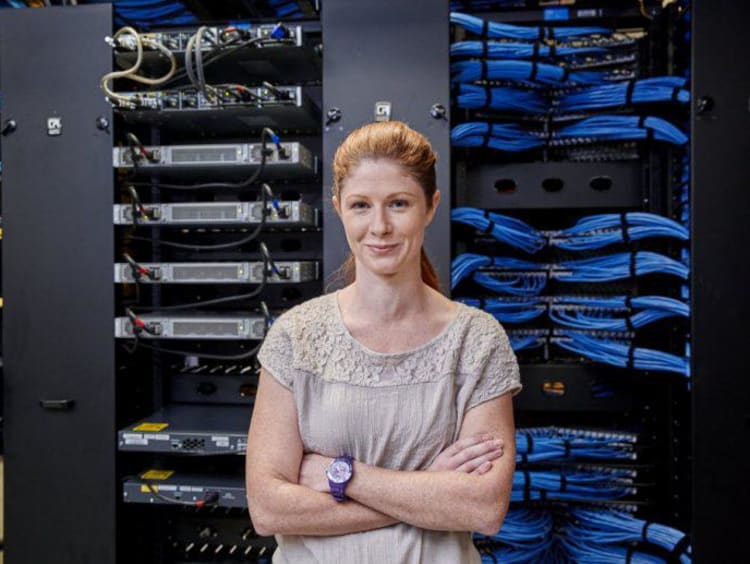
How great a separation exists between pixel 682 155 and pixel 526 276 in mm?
588

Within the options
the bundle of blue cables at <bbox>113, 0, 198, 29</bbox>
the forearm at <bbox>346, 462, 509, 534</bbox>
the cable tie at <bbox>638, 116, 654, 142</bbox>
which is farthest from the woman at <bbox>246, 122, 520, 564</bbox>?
the bundle of blue cables at <bbox>113, 0, 198, 29</bbox>

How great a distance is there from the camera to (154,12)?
7.09ft

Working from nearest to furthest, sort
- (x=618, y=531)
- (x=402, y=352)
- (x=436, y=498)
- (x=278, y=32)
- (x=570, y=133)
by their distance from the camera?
1. (x=436, y=498)
2. (x=402, y=352)
3. (x=278, y=32)
4. (x=618, y=531)
5. (x=570, y=133)

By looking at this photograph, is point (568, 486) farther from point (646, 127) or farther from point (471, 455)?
point (646, 127)

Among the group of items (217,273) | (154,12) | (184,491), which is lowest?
(184,491)

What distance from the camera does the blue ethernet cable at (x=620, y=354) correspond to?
1.70 meters

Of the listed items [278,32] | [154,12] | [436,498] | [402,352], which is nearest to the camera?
[436,498]

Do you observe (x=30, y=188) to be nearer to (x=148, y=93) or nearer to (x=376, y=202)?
(x=148, y=93)

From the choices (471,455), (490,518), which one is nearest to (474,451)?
(471,455)

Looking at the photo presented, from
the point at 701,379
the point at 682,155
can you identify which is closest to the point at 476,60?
the point at 682,155

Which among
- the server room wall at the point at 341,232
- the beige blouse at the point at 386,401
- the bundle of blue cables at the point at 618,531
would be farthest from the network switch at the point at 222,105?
the bundle of blue cables at the point at 618,531

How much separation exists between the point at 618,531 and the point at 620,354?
0.54 metres

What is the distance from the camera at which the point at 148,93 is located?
70.2 inches

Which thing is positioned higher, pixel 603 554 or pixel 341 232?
pixel 341 232
